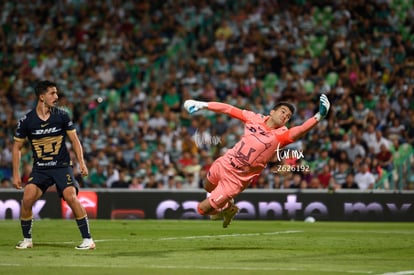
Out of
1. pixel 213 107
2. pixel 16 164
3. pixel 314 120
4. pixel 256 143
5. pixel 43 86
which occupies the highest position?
pixel 43 86

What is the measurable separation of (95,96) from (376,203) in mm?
10529

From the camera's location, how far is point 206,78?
101 feet

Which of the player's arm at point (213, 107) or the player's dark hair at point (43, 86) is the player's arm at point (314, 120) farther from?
the player's dark hair at point (43, 86)

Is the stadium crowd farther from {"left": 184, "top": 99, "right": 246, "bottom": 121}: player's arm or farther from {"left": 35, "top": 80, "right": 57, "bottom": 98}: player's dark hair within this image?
{"left": 35, "top": 80, "right": 57, "bottom": 98}: player's dark hair


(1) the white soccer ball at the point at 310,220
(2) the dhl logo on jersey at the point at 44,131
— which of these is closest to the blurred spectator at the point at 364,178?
(1) the white soccer ball at the point at 310,220

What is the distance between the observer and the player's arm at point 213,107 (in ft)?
49.2

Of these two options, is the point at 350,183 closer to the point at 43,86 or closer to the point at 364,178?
the point at 364,178

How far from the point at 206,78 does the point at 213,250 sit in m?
16.2

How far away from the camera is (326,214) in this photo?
25312mm

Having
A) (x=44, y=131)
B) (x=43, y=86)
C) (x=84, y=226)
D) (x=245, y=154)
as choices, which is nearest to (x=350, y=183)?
(x=245, y=154)

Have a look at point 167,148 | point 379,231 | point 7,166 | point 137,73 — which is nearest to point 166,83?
point 137,73

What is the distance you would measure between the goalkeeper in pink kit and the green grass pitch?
2.75ft

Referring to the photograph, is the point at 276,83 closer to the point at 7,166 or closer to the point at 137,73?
the point at 137,73

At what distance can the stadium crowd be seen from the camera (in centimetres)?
2672
